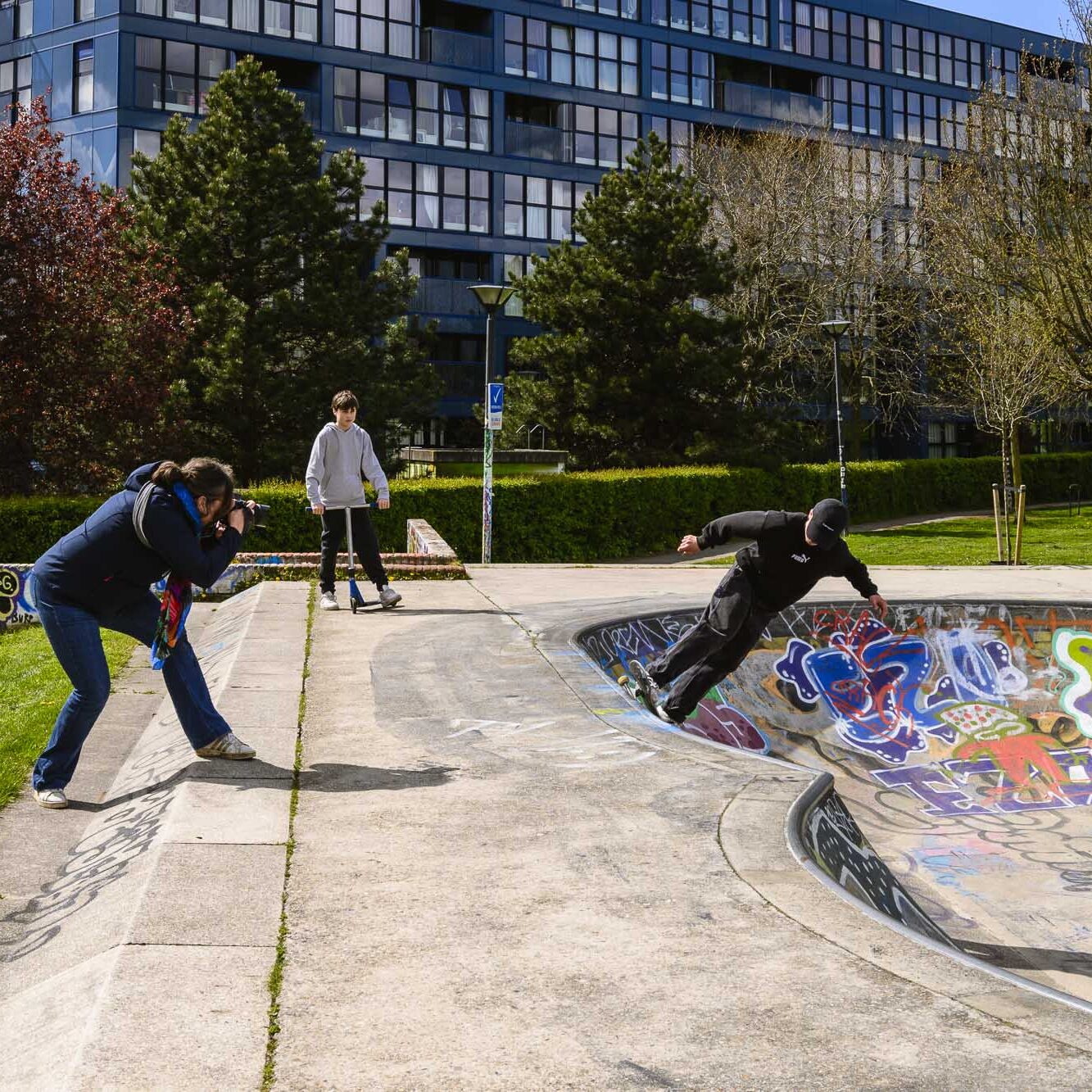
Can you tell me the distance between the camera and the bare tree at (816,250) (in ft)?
118

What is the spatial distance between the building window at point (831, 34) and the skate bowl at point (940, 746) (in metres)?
44.9

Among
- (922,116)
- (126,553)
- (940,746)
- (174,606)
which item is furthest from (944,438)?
(126,553)

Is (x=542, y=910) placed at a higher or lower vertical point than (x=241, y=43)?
lower

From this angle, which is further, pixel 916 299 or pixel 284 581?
pixel 916 299

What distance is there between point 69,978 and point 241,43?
1596 inches

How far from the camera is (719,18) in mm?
50188

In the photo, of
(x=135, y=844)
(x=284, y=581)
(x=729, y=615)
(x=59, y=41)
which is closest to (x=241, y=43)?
(x=59, y=41)

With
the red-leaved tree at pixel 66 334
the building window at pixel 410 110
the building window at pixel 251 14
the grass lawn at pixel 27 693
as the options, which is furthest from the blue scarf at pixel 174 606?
the building window at pixel 410 110

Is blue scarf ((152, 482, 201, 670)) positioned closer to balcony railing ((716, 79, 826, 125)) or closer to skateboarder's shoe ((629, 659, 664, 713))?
skateboarder's shoe ((629, 659, 664, 713))

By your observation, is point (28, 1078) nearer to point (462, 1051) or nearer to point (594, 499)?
point (462, 1051)

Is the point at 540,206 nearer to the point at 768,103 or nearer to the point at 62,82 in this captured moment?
the point at 768,103

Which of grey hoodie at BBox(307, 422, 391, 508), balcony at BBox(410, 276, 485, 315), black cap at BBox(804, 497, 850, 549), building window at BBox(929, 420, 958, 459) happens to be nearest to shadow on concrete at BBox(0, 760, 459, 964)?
black cap at BBox(804, 497, 850, 549)

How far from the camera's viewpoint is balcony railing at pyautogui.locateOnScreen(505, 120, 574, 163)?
46.0m

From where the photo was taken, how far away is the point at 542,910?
4273mm
